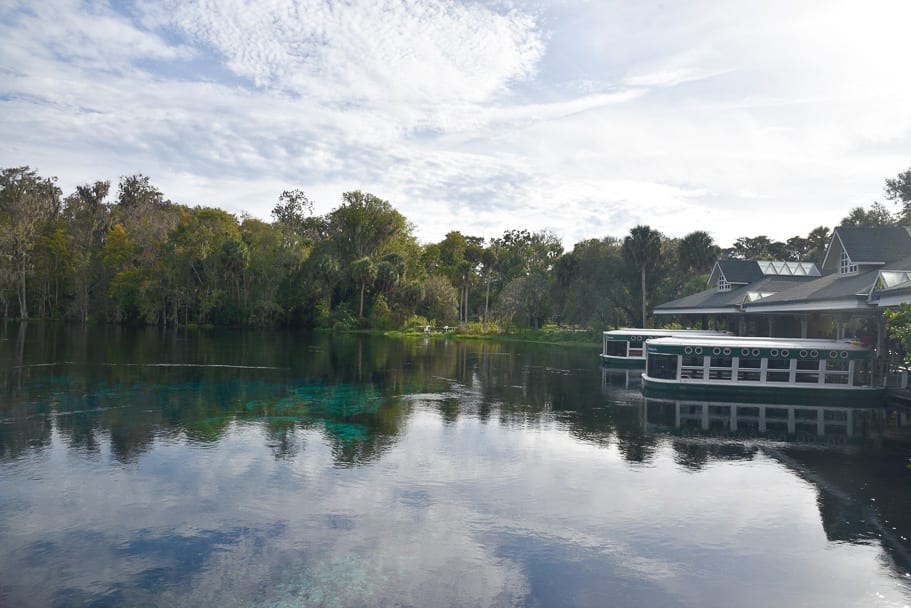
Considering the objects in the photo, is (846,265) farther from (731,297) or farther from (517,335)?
(517,335)

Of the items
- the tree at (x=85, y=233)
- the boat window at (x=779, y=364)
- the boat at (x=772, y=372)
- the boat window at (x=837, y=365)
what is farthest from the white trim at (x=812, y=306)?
the tree at (x=85, y=233)

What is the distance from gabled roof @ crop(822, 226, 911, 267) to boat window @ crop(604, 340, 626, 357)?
14.0 m

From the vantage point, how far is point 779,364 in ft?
93.5

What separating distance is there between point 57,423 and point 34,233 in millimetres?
86761

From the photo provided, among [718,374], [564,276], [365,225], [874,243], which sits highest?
[365,225]

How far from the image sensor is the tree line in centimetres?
8406

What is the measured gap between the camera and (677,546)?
37.0 feet

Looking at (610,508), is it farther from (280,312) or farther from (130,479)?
(280,312)

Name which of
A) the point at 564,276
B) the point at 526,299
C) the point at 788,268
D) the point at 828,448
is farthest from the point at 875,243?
the point at 526,299

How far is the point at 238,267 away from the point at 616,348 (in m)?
58.7

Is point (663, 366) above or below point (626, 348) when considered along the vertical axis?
below

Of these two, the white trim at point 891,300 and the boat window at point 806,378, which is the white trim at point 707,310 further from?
the white trim at point 891,300

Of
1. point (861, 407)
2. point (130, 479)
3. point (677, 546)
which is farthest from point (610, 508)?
point (861, 407)

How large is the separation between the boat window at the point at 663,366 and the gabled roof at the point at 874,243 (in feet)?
48.0
